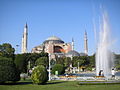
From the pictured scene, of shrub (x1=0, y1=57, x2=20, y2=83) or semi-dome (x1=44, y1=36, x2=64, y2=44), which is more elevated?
semi-dome (x1=44, y1=36, x2=64, y2=44)

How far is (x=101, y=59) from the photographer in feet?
88.0

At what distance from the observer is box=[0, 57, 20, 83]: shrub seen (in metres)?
18.0

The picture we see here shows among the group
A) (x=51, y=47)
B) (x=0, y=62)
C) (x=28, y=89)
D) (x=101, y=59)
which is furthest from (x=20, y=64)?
(x=51, y=47)

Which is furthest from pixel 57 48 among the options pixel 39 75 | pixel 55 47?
pixel 39 75

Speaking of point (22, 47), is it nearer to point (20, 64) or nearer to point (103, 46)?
point (20, 64)

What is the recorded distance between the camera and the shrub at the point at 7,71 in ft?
59.0

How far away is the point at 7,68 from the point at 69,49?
91.3 meters

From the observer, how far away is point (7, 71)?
59.4ft

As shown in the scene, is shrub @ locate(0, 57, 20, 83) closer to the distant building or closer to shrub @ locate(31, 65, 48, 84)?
shrub @ locate(31, 65, 48, 84)

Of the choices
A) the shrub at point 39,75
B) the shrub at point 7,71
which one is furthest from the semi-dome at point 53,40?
the shrub at point 39,75

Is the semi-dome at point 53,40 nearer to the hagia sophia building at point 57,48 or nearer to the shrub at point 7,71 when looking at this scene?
the hagia sophia building at point 57,48

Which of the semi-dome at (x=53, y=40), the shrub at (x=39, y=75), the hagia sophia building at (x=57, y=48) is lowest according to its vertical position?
the shrub at (x=39, y=75)

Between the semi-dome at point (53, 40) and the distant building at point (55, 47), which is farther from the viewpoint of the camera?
the semi-dome at point (53, 40)

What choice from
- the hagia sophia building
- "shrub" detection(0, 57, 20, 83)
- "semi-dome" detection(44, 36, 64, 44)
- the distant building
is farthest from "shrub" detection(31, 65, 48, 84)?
"semi-dome" detection(44, 36, 64, 44)
